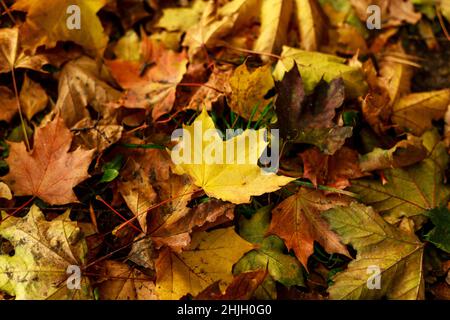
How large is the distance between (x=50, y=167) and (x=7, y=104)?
0.36m

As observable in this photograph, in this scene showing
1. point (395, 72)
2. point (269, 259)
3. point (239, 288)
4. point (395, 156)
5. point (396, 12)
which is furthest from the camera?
point (396, 12)

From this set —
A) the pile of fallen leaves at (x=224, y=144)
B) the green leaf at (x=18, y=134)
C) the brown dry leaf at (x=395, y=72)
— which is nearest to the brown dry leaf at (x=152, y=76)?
the pile of fallen leaves at (x=224, y=144)

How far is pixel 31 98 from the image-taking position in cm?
166

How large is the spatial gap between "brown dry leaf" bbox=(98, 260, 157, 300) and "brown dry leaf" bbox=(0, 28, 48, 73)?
0.74 m

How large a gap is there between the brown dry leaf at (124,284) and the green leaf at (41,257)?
2.3 inches

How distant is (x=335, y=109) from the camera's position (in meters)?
1.60

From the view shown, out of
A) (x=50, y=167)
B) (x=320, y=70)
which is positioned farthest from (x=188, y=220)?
(x=320, y=70)

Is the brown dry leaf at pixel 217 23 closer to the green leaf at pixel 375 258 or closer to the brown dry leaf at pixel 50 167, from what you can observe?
the brown dry leaf at pixel 50 167

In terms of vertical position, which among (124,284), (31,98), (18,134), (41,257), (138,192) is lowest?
(124,284)

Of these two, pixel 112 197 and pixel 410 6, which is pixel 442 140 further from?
pixel 112 197

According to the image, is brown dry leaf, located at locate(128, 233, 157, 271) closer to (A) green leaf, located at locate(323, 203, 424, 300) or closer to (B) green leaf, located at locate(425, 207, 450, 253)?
(A) green leaf, located at locate(323, 203, 424, 300)

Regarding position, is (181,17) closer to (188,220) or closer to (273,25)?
(273,25)

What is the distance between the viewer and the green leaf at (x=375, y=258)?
4.44ft
